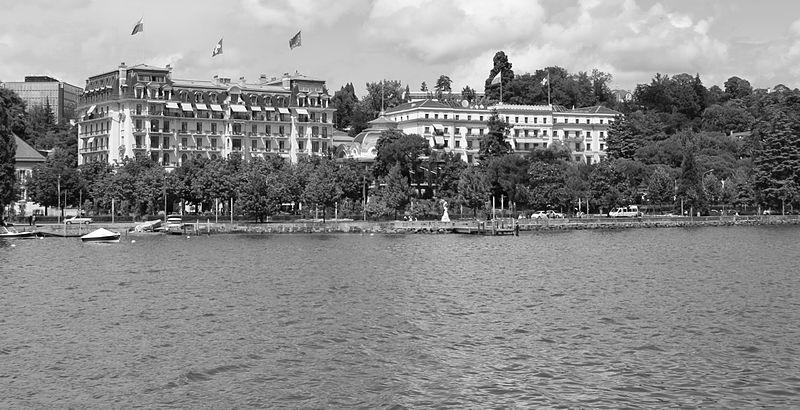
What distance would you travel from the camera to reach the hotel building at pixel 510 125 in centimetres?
16900

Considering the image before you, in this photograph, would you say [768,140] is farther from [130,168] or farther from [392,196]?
[130,168]

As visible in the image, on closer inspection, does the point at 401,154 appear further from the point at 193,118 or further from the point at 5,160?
the point at 5,160

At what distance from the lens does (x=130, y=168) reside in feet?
417

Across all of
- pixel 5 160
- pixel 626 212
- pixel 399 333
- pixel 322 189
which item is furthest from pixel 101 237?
pixel 626 212

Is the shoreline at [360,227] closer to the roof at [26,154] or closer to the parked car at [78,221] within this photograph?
the parked car at [78,221]

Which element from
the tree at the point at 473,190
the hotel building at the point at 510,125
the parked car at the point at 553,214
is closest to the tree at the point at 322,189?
the tree at the point at 473,190

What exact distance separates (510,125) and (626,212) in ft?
109

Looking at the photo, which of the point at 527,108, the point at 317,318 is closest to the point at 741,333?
the point at 317,318

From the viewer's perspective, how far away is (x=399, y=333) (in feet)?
126

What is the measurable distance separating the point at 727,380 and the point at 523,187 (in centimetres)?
10202

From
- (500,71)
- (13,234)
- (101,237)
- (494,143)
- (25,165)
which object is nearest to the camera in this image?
(101,237)

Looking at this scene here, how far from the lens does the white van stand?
459ft

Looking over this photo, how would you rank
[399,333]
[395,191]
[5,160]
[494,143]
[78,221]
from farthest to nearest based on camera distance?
[494,143], [395,191], [78,221], [5,160], [399,333]

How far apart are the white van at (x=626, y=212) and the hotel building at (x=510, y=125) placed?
2887 centimetres
